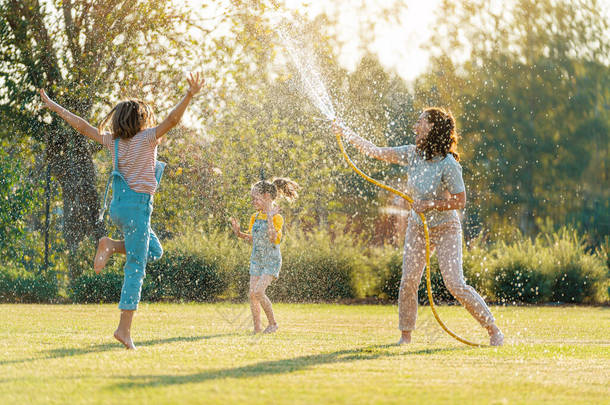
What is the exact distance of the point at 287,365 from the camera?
184 inches

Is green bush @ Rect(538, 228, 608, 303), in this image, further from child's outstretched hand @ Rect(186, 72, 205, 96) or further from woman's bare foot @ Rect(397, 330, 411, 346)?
child's outstretched hand @ Rect(186, 72, 205, 96)

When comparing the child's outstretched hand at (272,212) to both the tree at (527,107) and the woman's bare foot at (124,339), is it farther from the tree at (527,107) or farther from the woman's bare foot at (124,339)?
the tree at (527,107)

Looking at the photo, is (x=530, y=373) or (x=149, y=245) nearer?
(x=530, y=373)

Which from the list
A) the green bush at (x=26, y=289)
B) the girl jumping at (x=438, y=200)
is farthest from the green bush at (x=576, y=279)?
the girl jumping at (x=438, y=200)

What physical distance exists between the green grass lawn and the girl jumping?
0.53 meters

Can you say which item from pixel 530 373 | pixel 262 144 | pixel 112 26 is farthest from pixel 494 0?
pixel 530 373

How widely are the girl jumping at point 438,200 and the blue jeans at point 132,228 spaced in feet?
6.71

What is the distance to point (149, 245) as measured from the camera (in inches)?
221

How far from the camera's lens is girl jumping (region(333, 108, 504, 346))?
19.8 feet

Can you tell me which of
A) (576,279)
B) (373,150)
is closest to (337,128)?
(373,150)

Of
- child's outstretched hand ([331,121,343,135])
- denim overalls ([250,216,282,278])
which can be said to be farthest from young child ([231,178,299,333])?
child's outstretched hand ([331,121,343,135])

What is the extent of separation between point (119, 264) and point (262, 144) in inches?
180

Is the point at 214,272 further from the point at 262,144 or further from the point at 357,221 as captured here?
the point at 357,221

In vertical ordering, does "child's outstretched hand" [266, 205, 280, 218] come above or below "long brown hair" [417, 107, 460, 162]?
below
